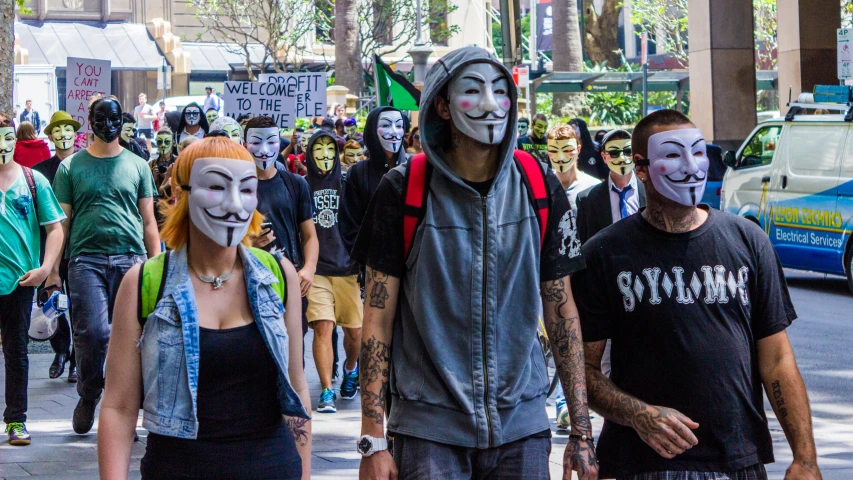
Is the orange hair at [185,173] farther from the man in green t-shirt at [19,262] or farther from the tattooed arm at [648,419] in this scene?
the man in green t-shirt at [19,262]

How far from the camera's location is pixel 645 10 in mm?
47094

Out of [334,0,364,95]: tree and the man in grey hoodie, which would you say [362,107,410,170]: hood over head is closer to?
the man in grey hoodie

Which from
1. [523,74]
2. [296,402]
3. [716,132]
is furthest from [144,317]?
[716,132]

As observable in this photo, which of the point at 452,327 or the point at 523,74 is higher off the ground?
the point at 523,74

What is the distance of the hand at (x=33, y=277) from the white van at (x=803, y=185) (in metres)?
9.29

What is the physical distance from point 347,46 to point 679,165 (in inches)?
1093

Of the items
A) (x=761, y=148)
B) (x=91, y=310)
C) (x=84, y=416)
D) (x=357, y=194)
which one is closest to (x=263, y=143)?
(x=357, y=194)

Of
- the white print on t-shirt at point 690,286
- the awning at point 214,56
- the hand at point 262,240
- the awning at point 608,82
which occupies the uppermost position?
the awning at point 214,56

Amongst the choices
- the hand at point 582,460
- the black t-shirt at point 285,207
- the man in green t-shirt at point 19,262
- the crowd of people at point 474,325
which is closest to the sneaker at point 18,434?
the man in green t-shirt at point 19,262

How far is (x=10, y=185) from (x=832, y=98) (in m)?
10.3

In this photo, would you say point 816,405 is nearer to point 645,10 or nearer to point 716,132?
point 716,132

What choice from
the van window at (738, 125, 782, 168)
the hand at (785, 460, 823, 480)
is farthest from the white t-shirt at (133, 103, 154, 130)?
the hand at (785, 460, 823, 480)

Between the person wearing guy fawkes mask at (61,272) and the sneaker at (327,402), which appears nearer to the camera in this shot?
the sneaker at (327,402)

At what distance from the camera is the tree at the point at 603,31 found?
35.3 m
